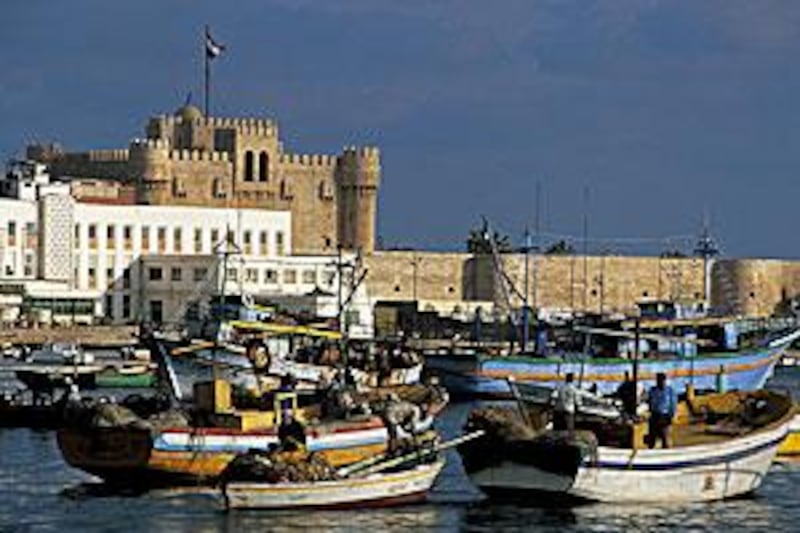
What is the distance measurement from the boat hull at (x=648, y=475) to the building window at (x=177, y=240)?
58.8 m

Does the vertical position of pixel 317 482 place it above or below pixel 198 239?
below

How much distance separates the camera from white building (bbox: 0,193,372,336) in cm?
8250

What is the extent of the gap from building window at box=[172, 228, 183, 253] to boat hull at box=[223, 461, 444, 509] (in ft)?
194

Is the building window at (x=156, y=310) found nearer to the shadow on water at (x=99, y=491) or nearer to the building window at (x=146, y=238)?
the building window at (x=146, y=238)

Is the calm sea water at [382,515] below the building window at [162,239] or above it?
below

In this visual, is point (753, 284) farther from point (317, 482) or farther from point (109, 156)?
point (317, 482)

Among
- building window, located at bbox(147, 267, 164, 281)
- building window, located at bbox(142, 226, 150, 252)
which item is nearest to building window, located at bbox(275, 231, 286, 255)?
building window, located at bbox(142, 226, 150, 252)

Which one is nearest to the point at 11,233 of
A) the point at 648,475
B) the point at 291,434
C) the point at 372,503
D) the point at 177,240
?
the point at 177,240

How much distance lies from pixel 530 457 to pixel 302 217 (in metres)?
69.5

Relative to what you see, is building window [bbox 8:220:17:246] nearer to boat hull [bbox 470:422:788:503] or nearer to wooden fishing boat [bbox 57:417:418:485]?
wooden fishing boat [bbox 57:417:418:485]

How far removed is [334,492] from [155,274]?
57.9 metres

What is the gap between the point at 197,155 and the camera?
9556 cm

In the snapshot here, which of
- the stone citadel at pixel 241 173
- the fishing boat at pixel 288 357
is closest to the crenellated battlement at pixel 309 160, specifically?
the stone citadel at pixel 241 173

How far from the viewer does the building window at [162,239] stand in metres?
88.1
